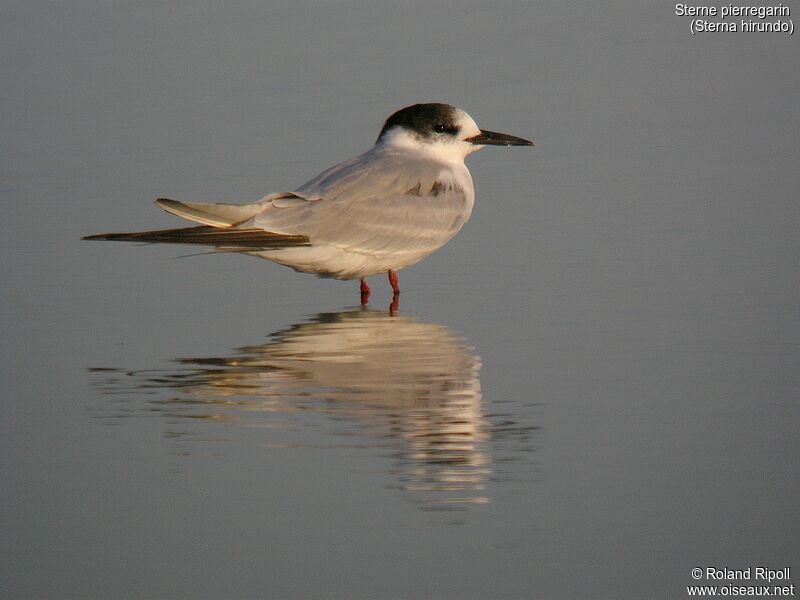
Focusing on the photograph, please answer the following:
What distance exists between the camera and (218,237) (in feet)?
23.7

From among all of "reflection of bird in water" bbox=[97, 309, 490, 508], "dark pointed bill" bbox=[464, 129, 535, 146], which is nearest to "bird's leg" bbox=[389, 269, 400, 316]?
"reflection of bird in water" bbox=[97, 309, 490, 508]

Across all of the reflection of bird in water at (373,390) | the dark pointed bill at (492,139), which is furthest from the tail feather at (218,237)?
the dark pointed bill at (492,139)

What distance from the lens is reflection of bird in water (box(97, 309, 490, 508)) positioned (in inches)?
195

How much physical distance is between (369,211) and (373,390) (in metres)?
2.18

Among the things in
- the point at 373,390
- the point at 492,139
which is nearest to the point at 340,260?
the point at 492,139

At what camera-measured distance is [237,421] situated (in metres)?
5.37

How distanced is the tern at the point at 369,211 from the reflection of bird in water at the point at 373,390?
26.3 inches

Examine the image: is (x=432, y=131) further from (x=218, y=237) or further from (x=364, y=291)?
(x=218, y=237)

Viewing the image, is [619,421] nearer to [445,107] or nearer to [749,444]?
[749,444]

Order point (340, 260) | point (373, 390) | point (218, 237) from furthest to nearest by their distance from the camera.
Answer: point (340, 260), point (218, 237), point (373, 390)

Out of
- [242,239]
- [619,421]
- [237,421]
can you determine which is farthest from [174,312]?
[619,421]

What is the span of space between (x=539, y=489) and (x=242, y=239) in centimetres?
299

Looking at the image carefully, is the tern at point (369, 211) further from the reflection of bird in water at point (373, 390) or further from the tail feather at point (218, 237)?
the reflection of bird in water at point (373, 390)

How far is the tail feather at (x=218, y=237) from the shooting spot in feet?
22.7
